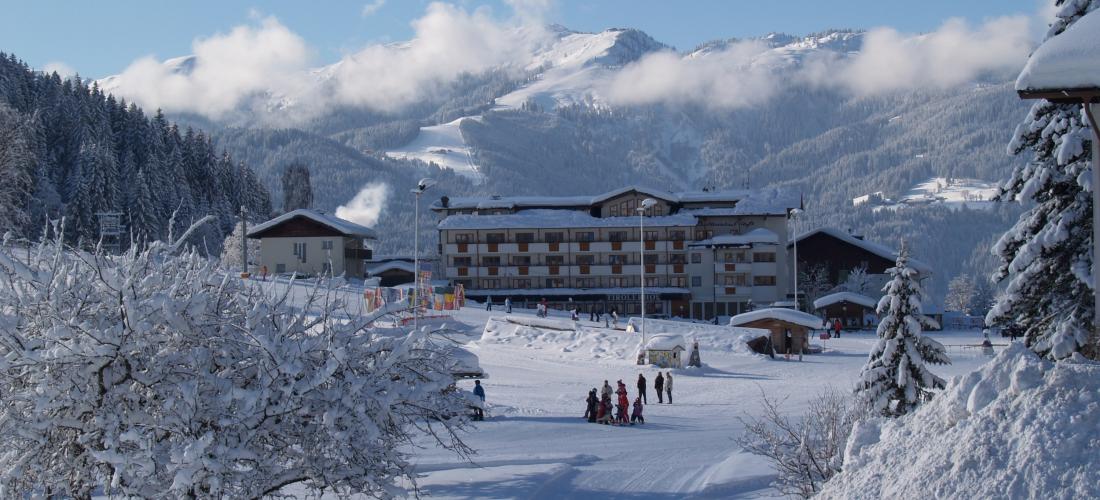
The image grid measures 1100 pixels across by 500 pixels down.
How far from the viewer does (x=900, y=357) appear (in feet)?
70.3

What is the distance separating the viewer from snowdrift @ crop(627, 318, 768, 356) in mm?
51531

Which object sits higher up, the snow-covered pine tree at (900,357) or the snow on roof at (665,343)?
the snow-covered pine tree at (900,357)

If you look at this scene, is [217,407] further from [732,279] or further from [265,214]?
[265,214]

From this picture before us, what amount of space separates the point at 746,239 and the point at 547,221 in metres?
15.1

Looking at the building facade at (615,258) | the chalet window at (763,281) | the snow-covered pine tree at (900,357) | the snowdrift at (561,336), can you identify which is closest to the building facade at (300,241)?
the building facade at (615,258)

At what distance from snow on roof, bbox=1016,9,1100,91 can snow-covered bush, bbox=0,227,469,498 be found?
6657 mm

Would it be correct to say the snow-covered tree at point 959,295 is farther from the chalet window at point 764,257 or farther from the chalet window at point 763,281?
the chalet window at point 764,257

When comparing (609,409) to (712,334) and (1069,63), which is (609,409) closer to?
(1069,63)

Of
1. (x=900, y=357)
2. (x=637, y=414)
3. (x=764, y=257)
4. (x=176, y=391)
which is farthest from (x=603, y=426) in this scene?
(x=764, y=257)

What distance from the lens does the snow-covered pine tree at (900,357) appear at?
2103cm

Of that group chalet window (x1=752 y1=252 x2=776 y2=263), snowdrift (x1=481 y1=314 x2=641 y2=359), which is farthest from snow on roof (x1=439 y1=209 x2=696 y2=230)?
snowdrift (x1=481 y1=314 x2=641 y2=359)

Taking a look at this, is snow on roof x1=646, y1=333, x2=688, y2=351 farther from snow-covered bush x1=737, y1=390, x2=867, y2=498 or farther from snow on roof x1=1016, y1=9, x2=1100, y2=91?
snow on roof x1=1016, y1=9, x2=1100, y2=91

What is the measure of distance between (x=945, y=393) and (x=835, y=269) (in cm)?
8676

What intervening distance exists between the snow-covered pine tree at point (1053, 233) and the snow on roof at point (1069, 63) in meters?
6.92
